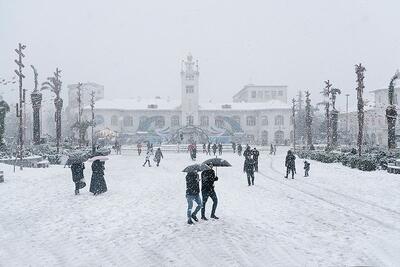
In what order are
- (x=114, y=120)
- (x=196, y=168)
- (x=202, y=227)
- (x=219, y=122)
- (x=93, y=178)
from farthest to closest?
1. (x=219, y=122)
2. (x=114, y=120)
3. (x=93, y=178)
4. (x=196, y=168)
5. (x=202, y=227)

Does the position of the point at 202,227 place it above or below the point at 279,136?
below

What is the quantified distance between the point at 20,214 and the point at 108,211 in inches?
98.6

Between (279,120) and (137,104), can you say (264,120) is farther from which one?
(137,104)

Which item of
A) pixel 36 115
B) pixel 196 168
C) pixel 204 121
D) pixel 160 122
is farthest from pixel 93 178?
pixel 204 121

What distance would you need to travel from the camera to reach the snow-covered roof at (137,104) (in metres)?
79.8

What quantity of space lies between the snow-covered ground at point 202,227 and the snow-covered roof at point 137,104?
204ft

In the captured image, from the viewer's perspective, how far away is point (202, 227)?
10.3m

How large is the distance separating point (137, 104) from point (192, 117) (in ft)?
37.1

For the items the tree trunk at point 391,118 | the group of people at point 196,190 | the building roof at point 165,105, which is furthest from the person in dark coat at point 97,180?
the building roof at point 165,105

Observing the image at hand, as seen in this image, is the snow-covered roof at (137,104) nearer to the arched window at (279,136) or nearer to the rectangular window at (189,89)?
the rectangular window at (189,89)

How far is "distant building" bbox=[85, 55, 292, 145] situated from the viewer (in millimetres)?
77875

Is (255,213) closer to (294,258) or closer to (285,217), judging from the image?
(285,217)

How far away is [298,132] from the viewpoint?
84.8 m

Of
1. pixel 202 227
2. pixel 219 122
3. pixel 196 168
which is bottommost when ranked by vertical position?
pixel 202 227
